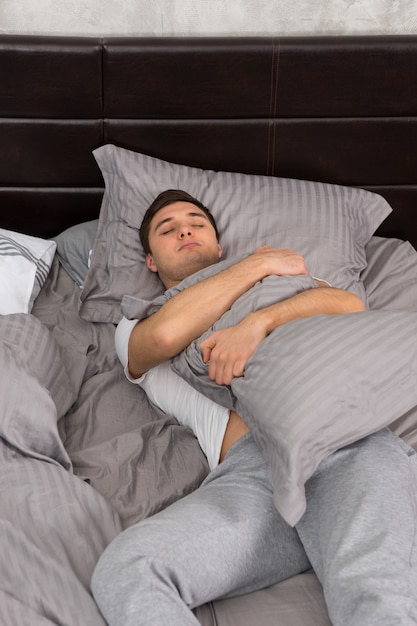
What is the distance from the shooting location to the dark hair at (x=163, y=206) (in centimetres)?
202

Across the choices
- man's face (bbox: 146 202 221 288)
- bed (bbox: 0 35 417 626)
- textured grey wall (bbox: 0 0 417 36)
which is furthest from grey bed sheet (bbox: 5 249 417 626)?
textured grey wall (bbox: 0 0 417 36)

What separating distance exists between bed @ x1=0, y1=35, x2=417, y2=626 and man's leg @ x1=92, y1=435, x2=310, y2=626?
1.50 feet

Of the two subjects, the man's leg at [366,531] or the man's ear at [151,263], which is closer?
the man's leg at [366,531]

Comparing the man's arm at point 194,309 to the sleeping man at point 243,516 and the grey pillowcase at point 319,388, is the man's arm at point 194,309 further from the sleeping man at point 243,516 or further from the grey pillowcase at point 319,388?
the grey pillowcase at point 319,388

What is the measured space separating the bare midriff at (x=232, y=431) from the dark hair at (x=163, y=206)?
0.64 m

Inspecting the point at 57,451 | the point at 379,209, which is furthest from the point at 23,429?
the point at 379,209

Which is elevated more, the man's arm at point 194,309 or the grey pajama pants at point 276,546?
the man's arm at point 194,309

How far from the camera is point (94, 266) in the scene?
2160 mm

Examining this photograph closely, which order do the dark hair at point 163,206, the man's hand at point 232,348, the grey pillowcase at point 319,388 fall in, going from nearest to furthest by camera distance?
the grey pillowcase at point 319,388
the man's hand at point 232,348
the dark hair at point 163,206

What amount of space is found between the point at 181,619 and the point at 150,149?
1564 mm

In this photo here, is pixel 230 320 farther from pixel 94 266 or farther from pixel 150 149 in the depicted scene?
pixel 150 149

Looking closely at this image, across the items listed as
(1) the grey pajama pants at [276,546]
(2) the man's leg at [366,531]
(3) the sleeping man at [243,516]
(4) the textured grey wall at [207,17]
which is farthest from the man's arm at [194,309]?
(4) the textured grey wall at [207,17]

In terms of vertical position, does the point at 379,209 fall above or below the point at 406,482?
above

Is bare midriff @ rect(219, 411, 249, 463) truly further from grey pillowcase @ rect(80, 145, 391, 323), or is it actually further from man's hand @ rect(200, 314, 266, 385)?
grey pillowcase @ rect(80, 145, 391, 323)
